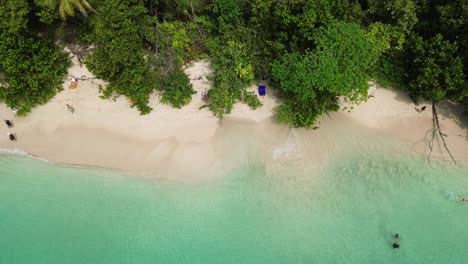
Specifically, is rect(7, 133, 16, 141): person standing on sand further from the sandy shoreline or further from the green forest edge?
the green forest edge

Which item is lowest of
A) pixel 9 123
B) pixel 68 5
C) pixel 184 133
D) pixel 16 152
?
pixel 16 152

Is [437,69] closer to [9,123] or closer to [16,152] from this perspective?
[16,152]

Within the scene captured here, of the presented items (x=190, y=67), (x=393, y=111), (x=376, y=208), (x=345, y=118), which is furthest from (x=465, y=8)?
(x=190, y=67)

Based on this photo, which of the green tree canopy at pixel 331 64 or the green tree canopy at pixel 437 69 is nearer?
the green tree canopy at pixel 437 69

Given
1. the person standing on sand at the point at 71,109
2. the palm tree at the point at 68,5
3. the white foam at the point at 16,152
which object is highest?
the palm tree at the point at 68,5

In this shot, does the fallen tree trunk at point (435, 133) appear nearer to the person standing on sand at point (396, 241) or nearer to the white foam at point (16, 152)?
the person standing on sand at point (396, 241)

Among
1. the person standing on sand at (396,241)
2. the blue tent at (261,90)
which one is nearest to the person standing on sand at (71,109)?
the blue tent at (261,90)

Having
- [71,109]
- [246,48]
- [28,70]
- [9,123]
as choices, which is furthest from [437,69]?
[9,123]
